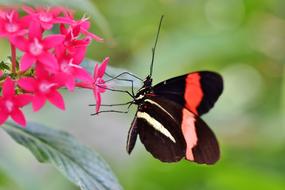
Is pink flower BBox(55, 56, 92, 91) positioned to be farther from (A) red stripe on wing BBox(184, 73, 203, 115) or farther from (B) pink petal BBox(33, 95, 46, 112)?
(A) red stripe on wing BBox(184, 73, 203, 115)

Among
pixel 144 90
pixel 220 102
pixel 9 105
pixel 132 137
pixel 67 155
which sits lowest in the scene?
pixel 9 105

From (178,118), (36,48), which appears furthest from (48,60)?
(178,118)

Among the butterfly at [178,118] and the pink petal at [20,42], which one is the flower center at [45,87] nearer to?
the pink petal at [20,42]

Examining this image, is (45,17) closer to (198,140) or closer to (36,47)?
(36,47)

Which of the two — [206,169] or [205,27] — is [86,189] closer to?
[206,169]

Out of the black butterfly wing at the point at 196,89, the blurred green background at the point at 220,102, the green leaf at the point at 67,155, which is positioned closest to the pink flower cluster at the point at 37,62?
the green leaf at the point at 67,155

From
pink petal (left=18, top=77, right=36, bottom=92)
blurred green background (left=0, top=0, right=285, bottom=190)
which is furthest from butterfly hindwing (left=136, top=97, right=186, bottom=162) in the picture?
blurred green background (left=0, top=0, right=285, bottom=190)
